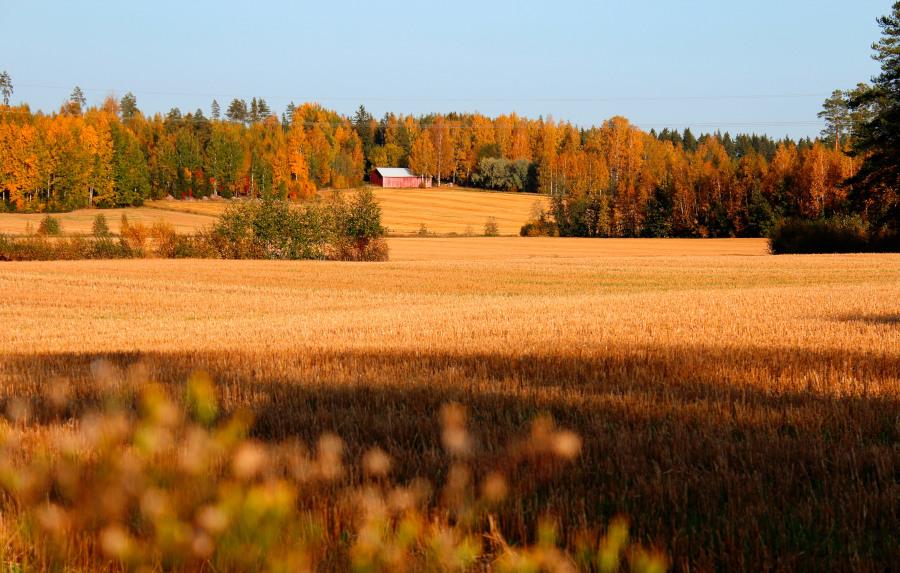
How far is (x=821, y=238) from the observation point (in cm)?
6078

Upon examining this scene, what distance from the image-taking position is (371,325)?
15.5m

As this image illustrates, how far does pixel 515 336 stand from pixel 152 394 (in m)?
6.45

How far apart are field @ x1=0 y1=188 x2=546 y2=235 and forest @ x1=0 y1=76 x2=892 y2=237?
21.2 feet

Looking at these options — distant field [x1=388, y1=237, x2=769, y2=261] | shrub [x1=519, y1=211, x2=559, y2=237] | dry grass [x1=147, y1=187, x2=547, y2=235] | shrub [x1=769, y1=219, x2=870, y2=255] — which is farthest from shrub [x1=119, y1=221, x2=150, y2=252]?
shrub [x1=519, y1=211, x2=559, y2=237]

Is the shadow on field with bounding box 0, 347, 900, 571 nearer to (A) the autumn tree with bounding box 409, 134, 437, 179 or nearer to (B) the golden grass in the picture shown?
(B) the golden grass

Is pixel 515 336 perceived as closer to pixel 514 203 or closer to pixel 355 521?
pixel 355 521

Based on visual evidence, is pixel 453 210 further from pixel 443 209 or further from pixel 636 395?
pixel 636 395

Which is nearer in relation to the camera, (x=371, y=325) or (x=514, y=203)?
(x=371, y=325)

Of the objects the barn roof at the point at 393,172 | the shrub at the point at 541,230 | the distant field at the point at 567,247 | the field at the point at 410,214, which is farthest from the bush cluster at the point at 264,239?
the barn roof at the point at 393,172

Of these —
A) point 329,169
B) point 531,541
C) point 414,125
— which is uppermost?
point 414,125

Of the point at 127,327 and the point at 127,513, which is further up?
the point at 127,513

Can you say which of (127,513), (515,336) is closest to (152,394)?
(127,513)

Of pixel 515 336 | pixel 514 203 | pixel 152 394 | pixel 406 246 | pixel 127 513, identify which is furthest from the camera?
pixel 514 203

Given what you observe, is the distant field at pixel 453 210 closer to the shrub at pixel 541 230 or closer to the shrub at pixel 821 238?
the shrub at pixel 541 230
